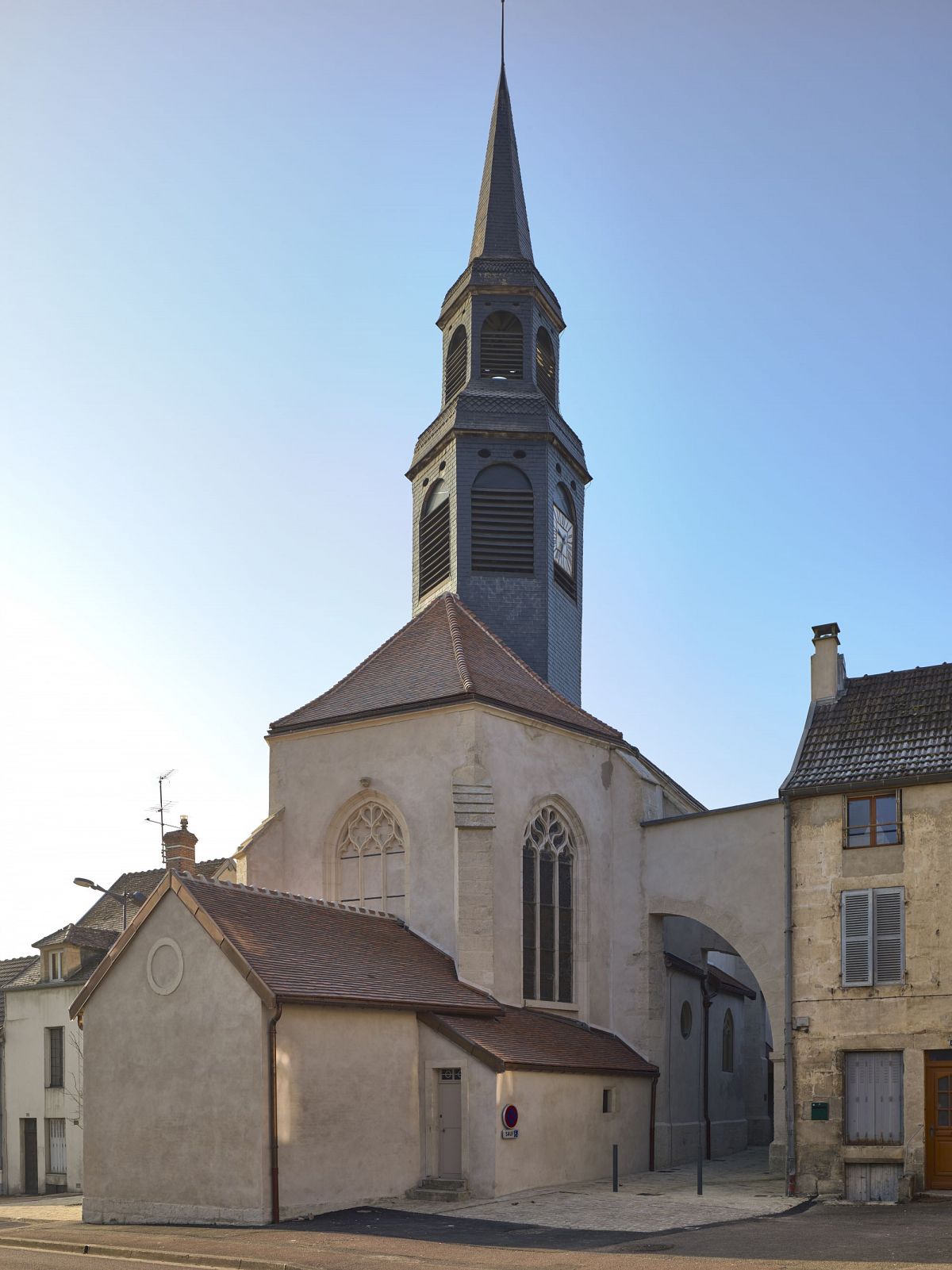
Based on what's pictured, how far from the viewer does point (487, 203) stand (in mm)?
40219

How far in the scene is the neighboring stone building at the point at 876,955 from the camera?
2302cm

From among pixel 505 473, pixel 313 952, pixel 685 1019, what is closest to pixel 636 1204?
pixel 313 952

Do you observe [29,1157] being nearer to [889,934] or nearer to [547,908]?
[547,908]

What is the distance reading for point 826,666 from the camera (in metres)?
27.1

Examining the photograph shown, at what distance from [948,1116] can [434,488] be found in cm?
1963

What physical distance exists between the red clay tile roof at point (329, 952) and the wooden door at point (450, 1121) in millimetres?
1195

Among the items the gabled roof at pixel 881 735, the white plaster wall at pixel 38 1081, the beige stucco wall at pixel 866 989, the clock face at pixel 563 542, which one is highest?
the clock face at pixel 563 542

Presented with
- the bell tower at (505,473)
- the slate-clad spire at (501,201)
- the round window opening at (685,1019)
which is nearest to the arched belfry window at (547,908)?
the round window opening at (685,1019)

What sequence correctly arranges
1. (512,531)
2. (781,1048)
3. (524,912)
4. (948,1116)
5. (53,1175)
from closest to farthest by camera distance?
1. (948,1116)
2. (781,1048)
3. (524,912)
4. (512,531)
5. (53,1175)

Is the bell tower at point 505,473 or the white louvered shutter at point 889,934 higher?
the bell tower at point 505,473

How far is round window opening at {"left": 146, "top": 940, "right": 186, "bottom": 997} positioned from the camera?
76.0 feet

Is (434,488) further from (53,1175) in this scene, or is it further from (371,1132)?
(53,1175)

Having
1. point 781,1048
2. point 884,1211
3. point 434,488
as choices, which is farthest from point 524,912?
point 434,488

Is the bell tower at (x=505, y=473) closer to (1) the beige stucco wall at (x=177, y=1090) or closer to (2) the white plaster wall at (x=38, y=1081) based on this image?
(1) the beige stucco wall at (x=177, y=1090)
